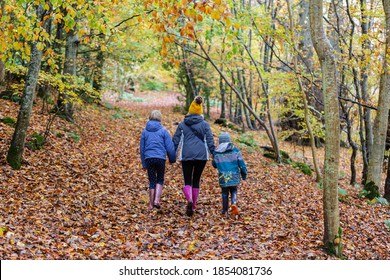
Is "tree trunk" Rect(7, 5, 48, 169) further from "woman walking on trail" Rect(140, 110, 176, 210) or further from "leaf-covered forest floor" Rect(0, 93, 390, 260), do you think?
"woman walking on trail" Rect(140, 110, 176, 210)

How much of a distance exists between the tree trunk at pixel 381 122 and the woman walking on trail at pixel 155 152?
249 inches

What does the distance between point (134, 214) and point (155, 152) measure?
4.30ft

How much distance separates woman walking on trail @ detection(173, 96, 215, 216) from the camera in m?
7.92

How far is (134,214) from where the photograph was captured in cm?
791

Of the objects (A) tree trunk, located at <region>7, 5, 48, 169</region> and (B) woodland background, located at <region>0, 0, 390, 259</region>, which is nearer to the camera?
(B) woodland background, located at <region>0, 0, 390, 259</region>

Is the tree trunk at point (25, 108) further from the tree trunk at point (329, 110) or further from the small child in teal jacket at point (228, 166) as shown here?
the tree trunk at point (329, 110)

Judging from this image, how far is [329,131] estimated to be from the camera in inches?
244

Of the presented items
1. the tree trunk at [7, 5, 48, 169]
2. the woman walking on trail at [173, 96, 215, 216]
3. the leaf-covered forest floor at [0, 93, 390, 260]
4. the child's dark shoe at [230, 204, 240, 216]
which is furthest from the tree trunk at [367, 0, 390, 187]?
the tree trunk at [7, 5, 48, 169]

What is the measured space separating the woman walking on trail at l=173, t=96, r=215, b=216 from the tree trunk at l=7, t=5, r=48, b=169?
11.0ft

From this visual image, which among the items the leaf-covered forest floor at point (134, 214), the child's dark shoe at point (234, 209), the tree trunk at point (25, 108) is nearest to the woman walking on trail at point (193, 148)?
the leaf-covered forest floor at point (134, 214)

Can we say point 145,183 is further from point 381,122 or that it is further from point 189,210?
point 381,122

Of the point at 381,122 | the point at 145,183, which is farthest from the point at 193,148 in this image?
the point at 381,122
